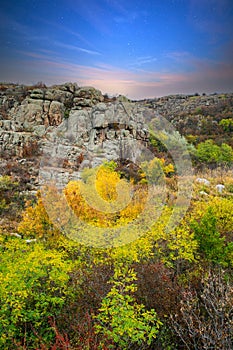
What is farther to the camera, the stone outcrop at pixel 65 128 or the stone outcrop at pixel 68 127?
the stone outcrop at pixel 68 127

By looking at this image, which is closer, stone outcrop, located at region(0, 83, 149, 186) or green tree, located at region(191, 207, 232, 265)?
green tree, located at region(191, 207, 232, 265)

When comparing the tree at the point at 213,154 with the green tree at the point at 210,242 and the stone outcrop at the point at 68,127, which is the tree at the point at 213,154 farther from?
the green tree at the point at 210,242

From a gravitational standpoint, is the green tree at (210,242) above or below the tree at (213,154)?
above

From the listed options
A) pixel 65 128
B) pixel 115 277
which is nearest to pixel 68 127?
pixel 65 128

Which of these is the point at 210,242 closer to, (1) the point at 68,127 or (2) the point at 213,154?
(1) the point at 68,127

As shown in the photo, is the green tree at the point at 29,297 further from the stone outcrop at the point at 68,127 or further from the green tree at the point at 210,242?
the stone outcrop at the point at 68,127

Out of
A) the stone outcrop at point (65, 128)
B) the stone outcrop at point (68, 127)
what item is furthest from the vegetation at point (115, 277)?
the stone outcrop at point (68, 127)

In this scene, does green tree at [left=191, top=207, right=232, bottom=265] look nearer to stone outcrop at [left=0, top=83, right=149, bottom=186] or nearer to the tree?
stone outcrop at [left=0, top=83, right=149, bottom=186]

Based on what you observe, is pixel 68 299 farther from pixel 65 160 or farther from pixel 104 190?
pixel 65 160

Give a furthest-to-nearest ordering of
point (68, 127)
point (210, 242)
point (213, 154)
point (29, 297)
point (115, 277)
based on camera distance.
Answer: point (213, 154)
point (68, 127)
point (210, 242)
point (29, 297)
point (115, 277)

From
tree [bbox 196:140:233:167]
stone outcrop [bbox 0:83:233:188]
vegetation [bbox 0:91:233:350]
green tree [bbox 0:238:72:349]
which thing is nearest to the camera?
vegetation [bbox 0:91:233:350]

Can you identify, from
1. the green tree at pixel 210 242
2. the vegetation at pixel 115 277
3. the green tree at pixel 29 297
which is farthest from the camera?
the green tree at pixel 210 242

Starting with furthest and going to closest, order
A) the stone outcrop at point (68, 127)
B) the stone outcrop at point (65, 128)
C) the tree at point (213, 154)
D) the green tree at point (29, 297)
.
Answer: the tree at point (213, 154) → the stone outcrop at point (68, 127) → the stone outcrop at point (65, 128) → the green tree at point (29, 297)

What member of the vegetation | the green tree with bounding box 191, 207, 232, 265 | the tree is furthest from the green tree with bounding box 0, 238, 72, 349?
the tree
